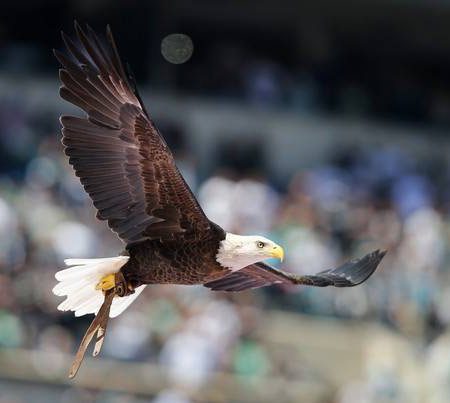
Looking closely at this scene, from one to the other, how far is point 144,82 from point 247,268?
1054 cm

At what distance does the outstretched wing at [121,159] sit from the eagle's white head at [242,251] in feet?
0.56

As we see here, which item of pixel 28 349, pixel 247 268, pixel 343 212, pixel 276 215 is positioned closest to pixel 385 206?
pixel 343 212

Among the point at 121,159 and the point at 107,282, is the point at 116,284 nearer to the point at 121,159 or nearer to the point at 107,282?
the point at 107,282

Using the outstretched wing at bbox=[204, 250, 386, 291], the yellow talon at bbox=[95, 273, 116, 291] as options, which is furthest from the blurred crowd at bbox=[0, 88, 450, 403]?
the yellow talon at bbox=[95, 273, 116, 291]

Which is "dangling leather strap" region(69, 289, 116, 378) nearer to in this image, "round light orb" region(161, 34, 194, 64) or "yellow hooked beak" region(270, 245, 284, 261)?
"yellow hooked beak" region(270, 245, 284, 261)

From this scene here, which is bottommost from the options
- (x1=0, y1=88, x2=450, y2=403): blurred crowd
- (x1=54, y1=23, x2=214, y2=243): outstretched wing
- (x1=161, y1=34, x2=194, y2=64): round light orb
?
(x1=0, y1=88, x2=450, y2=403): blurred crowd

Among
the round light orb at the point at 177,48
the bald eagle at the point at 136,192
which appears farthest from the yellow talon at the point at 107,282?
the round light orb at the point at 177,48

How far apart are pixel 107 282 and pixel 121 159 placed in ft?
2.79

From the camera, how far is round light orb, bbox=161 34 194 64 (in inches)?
757

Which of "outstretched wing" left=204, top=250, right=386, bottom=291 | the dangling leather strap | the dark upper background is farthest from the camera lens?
the dark upper background

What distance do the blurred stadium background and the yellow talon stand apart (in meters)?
5.33

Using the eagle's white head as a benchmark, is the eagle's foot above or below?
below

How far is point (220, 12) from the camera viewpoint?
2169 cm

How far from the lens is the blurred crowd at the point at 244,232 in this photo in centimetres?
1508
